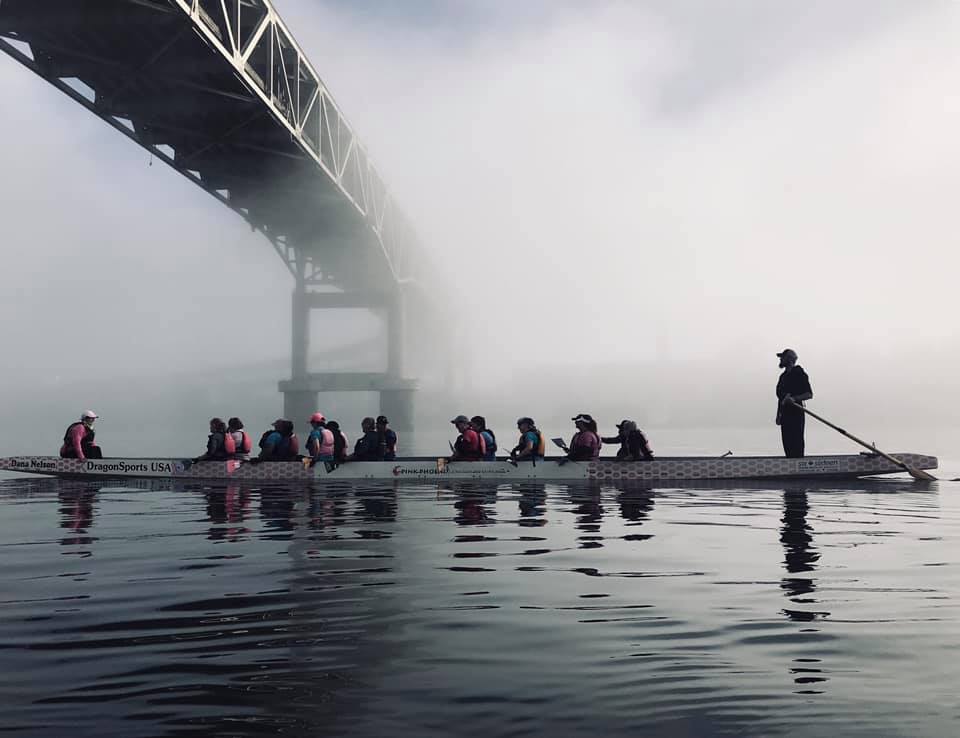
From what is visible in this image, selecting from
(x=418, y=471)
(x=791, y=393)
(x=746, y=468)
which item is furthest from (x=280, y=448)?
(x=791, y=393)

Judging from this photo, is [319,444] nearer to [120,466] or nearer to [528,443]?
[528,443]

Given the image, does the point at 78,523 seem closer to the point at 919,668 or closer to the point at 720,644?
the point at 720,644

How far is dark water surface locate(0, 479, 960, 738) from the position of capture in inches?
133

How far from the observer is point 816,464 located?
1575 cm

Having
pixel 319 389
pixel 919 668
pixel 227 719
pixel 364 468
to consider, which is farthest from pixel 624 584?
pixel 319 389

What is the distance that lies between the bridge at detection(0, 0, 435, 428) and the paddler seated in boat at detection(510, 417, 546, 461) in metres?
14.5

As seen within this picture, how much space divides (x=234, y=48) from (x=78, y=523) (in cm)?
1900

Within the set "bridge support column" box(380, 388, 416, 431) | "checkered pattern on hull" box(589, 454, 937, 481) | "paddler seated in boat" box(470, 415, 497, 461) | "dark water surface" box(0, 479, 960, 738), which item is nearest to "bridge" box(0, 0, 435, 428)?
"bridge support column" box(380, 388, 416, 431)

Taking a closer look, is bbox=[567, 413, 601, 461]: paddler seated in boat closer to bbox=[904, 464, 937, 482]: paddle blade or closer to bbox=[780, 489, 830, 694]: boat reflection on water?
bbox=[780, 489, 830, 694]: boat reflection on water

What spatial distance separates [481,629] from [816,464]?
12.6 metres

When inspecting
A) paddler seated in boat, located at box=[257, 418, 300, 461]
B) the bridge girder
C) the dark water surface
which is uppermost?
the bridge girder

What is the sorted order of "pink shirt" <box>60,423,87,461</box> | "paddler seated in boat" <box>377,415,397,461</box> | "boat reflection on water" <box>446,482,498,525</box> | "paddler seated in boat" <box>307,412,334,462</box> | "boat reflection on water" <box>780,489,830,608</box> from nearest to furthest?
1. "boat reflection on water" <box>780,489,830,608</box>
2. "boat reflection on water" <box>446,482,498,525</box>
3. "paddler seated in boat" <box>307,412,334,462</box>
4. "paddler seated in boat" <box>377,415,397,461</box>
5. "pink shirt" <box>60,423,87,461</box>

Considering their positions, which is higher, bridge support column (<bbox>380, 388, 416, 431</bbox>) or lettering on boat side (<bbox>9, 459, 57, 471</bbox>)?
bridge support column (<bbox>380, 388, 416, 431</bbox>)

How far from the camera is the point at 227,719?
3.33 meters
